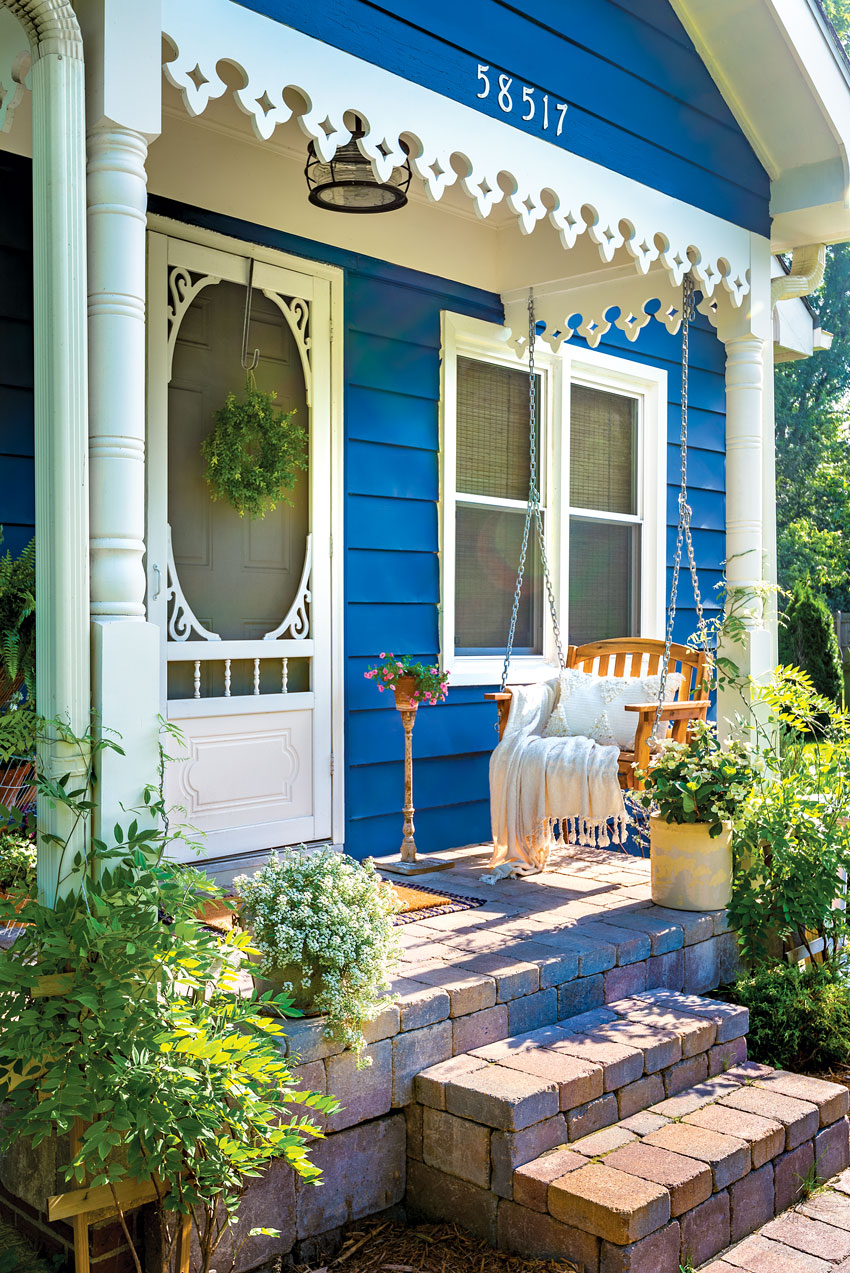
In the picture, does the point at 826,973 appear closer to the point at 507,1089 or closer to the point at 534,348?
the point at 507,1089

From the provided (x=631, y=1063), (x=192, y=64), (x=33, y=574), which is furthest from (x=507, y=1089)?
(x=192, y=64)

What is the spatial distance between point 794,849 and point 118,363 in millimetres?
2762

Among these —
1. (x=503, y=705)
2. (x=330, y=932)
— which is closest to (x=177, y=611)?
(x=503, y=705)

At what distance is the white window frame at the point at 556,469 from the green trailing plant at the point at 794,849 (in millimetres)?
1381

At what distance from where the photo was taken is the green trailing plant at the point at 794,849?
12.7 feet

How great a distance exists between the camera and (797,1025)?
362cm

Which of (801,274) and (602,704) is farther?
(801,274)

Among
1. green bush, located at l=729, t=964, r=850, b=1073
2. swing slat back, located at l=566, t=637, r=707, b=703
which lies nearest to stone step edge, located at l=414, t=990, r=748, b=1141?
green bush, located at l=729, t=964, r=850, b=1073

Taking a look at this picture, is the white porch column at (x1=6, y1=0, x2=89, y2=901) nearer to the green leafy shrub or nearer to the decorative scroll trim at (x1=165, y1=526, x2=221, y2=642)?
the green leafy shrub

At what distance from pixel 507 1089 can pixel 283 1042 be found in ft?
1.75

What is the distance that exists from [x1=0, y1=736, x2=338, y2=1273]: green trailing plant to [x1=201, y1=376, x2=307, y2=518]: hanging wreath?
6.35 ft

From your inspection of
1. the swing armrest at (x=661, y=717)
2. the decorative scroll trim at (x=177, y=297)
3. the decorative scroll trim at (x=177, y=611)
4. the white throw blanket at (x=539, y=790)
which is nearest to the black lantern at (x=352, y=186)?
the decorative scroll trim at (x=177, y=297)

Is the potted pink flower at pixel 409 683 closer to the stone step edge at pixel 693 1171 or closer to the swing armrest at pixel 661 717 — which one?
the swing armrest at pixel 661 717

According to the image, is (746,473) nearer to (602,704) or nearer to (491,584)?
(602,704)
